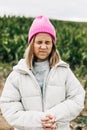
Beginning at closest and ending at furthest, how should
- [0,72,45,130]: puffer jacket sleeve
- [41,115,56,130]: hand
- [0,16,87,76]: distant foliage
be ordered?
[41,115,56,130]: hand
[0,72,45,130]: puffer jacket sleeve
[0,16,87,76]: distant foliage

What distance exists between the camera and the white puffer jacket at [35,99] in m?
3.46

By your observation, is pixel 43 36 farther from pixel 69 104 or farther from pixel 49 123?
pixel 49 123

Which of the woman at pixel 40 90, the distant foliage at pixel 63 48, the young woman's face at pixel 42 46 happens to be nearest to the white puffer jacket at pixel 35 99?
the woman at pixel 40 90

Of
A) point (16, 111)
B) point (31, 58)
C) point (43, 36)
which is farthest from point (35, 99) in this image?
point (43, 36)

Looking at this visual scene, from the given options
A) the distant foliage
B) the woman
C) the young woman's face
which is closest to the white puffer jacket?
the woman

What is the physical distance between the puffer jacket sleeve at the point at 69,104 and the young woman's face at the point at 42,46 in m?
0.20

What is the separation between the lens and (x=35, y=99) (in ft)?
11.4

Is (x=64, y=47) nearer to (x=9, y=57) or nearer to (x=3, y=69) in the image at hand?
(x=9, y=57)

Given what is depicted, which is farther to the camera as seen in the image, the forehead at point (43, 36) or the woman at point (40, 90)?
the forehead at point (43, 36)

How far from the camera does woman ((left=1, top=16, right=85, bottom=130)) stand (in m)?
3.46

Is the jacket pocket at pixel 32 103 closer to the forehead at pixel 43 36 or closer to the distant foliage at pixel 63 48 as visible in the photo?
the forehead at pixel 43 36

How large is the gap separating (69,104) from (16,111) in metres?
0.35

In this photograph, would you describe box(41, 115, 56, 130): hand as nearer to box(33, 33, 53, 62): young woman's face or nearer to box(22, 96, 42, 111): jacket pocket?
box(22, 96, 42, 111): jacket pocket

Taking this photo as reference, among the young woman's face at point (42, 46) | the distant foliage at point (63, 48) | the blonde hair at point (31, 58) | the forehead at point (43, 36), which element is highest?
the forehead at point (43, 36)
